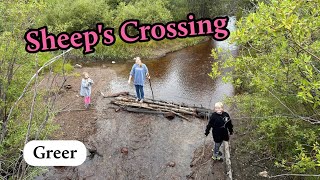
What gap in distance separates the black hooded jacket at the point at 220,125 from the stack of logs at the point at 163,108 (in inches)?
114

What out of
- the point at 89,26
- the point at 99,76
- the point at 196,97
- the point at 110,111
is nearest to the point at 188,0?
the point at 89,26

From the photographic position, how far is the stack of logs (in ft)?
36.8

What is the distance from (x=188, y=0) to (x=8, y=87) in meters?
21.5

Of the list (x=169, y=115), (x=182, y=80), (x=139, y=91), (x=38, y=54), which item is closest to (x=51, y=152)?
(x=38, y=54)

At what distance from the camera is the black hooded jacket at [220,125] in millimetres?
7848

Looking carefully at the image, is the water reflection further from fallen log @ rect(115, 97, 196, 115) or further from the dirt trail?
the dirt trail

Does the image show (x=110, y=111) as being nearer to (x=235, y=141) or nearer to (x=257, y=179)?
(x=235, y=141)

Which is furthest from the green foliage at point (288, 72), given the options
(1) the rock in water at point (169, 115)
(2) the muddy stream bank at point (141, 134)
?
(1) the rock in water at point (169, 115)

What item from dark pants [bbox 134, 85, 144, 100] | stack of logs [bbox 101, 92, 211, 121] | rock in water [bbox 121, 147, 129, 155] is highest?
dark pants [bbox 134, 85, 144, 100]

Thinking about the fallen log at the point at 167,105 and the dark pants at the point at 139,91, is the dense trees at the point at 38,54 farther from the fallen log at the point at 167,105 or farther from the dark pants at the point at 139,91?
the fallen log at the point at 167,105

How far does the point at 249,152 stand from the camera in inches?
355

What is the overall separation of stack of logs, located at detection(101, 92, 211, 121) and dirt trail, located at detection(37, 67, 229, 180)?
0.22m

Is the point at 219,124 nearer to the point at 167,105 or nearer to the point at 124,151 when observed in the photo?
the point at 124,151

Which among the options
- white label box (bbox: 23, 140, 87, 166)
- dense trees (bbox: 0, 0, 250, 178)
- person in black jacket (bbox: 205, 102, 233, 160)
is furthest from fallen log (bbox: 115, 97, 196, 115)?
white label box (bbox: 23, 140, 87, 166)
